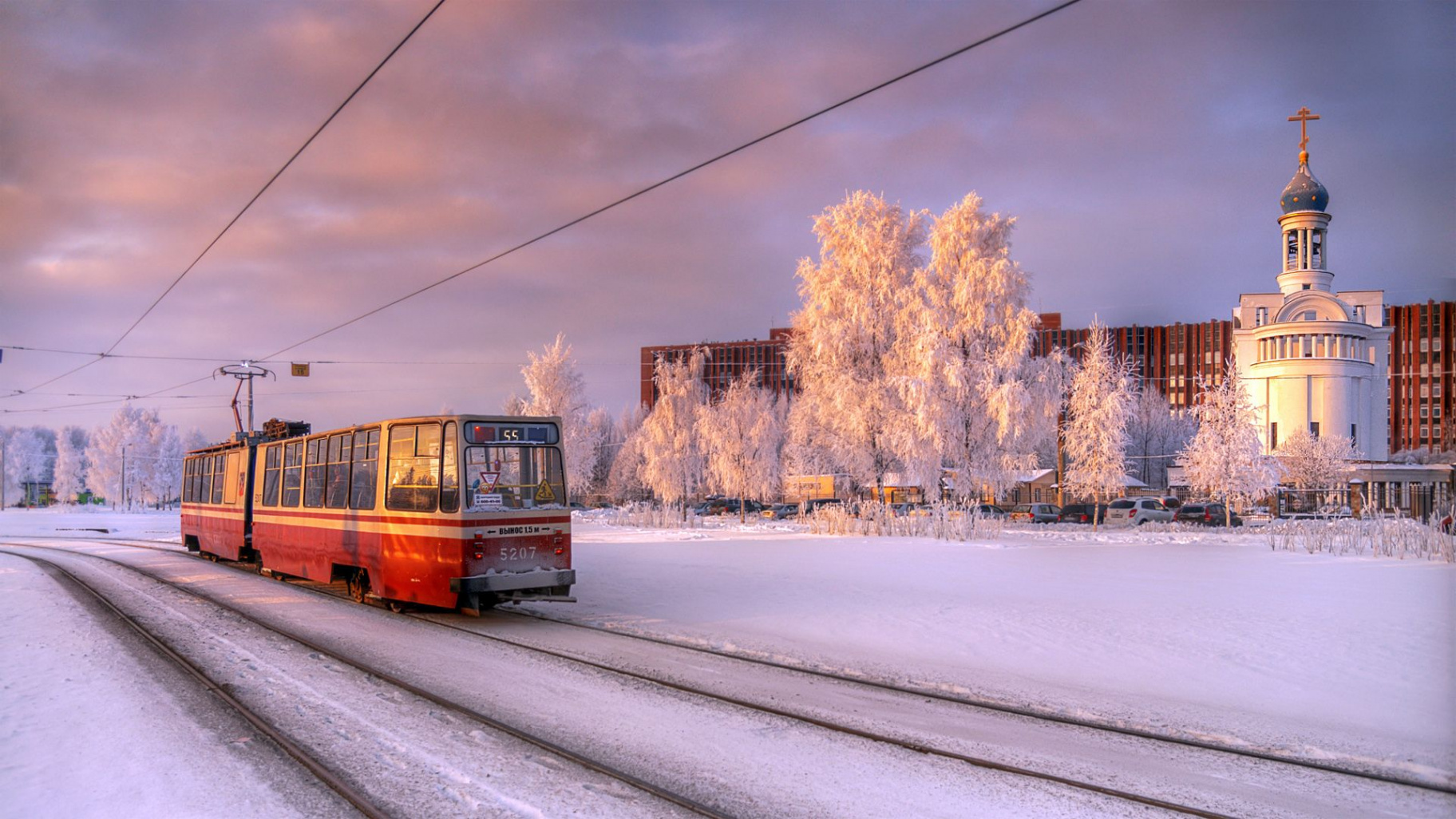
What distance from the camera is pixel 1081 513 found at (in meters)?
49.2

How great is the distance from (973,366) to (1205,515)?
20.0m

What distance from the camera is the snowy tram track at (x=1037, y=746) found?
6.26 metres

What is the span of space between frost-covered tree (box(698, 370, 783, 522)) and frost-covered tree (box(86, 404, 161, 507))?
78567 millimetres

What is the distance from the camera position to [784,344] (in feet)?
136

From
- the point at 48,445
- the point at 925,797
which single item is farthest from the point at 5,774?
the point at 48,445

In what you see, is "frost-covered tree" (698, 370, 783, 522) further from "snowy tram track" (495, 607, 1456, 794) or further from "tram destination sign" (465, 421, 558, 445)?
"snowy tram track" (495, 607, 1456, 794)

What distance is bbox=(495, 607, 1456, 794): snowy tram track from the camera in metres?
6.84

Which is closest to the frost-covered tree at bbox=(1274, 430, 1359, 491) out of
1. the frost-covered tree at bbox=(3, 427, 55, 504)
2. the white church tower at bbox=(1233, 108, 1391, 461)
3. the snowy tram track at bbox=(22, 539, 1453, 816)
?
the white church tower at bbox=(1233, 108, 1391, 461)

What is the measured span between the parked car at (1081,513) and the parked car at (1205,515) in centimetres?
402

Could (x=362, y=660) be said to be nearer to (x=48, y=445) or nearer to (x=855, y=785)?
(x=855, y=785)

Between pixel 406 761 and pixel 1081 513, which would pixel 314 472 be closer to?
pixel 406 761

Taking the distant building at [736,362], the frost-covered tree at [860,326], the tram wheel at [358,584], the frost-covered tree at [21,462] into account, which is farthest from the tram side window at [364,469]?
the distant building at [736,362]

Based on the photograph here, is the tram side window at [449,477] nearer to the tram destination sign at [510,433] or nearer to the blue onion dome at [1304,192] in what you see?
the tram destination sign at [510,433]

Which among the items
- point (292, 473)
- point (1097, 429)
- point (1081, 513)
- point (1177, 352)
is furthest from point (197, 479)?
point (1177, 352)
